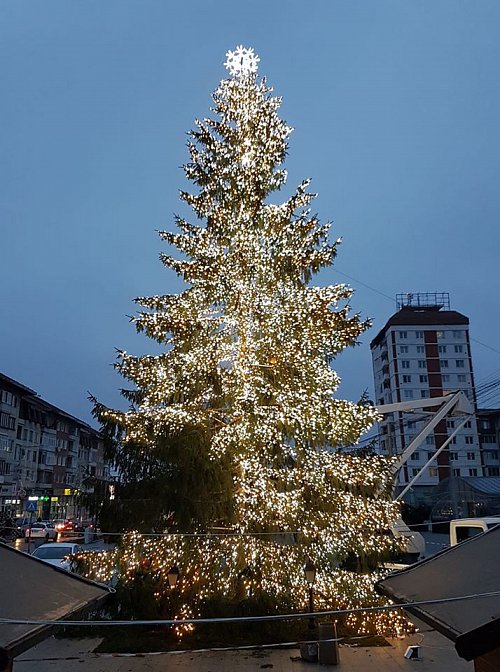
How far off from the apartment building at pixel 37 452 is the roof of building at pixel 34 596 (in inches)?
1738

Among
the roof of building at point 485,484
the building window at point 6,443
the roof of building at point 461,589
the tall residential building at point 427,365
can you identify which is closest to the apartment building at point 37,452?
the building window at point 6,443

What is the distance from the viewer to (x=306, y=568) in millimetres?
9891

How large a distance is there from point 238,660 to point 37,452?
63132 mm

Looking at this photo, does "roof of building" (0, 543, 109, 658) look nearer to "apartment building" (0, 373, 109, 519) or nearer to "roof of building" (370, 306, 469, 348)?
"apartment building" (0, 373, 109, 519)

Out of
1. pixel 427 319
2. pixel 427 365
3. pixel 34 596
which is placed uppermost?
pixel 427 319

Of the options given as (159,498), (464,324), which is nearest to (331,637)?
(159,498)

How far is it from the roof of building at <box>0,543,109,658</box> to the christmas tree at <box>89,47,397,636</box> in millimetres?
5986

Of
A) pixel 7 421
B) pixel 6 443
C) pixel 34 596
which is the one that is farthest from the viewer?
pixel 7 421

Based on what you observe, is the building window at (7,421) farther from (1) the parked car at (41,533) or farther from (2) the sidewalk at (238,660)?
(2) the sidewalk at (238,660)

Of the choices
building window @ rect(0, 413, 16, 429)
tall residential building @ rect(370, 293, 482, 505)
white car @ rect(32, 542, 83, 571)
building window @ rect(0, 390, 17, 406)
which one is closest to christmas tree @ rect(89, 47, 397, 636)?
white car @ rect(32, 542, 83, 571)

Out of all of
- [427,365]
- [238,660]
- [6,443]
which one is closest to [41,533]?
[6,443]

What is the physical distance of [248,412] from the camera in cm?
1155

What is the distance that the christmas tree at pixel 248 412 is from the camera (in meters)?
10.9

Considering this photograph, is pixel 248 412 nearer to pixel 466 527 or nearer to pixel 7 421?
pixel 466 527
